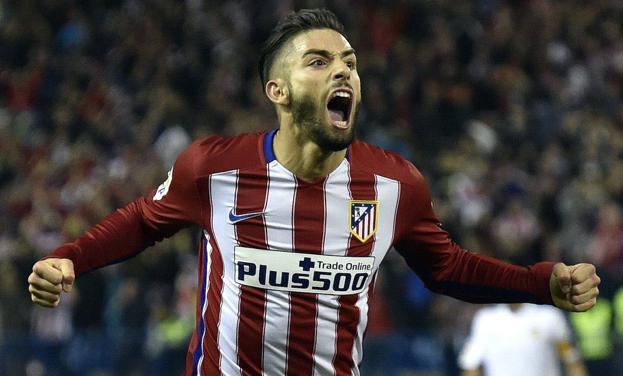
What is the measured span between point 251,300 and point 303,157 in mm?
517

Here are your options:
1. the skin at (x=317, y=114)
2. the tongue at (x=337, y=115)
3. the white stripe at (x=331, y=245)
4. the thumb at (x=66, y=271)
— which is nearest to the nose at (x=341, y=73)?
the skin at (x=317, y=114)

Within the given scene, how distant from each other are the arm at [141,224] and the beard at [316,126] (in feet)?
1.33

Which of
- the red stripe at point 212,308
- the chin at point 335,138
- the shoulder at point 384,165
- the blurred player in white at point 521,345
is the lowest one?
the blurred player in white at point 521,345

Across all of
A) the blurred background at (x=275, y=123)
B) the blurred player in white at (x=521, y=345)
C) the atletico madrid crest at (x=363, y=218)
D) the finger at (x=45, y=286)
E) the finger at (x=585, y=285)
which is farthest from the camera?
the blurred background at (x=275, y=123)

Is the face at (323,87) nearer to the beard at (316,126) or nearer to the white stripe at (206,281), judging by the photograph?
→ the beard at (316,126)

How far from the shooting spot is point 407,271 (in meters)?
11.0

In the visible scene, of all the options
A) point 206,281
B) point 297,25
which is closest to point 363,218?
point 206,281

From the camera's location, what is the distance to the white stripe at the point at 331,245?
14.0ft

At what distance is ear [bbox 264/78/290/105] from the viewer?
14.3ft

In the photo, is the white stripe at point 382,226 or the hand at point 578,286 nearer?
the hand at point 578,286

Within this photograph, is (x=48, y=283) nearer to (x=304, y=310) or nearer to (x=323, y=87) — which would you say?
(x=304, y=310)

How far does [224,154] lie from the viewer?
4395 mm

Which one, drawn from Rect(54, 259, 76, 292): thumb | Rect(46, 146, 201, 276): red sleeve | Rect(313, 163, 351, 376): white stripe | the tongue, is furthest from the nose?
Rect(54, 259, 76, 292): thumb

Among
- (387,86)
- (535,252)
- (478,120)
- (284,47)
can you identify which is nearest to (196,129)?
(387,86)
